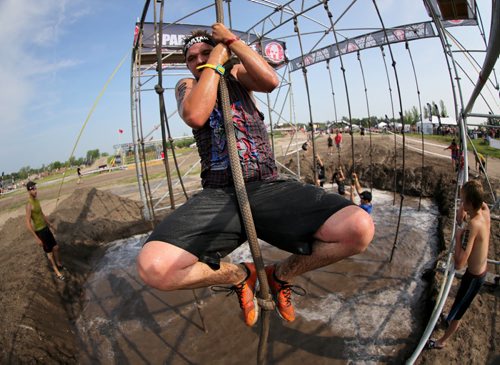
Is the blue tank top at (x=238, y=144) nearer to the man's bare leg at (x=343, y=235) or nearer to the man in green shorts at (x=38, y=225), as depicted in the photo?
the man's bare leg at (x=343, y=235)

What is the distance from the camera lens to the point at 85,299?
20.7 feet

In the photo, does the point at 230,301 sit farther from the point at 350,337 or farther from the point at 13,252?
the point at 13,252

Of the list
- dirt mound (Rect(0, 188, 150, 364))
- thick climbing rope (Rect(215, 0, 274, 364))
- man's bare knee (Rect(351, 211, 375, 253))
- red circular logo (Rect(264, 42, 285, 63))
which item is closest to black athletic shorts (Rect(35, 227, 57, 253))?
dirt mound (Rect(0, 188, 150, 364))

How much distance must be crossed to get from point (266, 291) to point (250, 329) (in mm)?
3266

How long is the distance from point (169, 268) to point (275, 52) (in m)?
11.0

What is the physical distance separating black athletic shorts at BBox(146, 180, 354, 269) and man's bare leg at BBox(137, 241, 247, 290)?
0.13 ft

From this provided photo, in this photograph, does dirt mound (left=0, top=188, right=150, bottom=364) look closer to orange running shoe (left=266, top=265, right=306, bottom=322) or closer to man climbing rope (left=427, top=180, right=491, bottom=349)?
orange running shoe (left=266, top=265, right=306, bottom=322)

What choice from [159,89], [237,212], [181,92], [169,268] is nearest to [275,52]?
[159,89]

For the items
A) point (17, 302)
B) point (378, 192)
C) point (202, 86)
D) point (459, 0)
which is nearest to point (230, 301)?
point (17, 302)

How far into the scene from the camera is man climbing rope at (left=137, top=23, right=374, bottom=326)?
5.55ft

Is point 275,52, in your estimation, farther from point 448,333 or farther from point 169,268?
point 169,268

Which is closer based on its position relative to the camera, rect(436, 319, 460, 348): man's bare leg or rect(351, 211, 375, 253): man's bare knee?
rect(351, 211, 375, 253): man's bare knee

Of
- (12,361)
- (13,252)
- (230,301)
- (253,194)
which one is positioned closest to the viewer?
(253,194)

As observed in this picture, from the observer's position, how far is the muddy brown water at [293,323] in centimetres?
404
